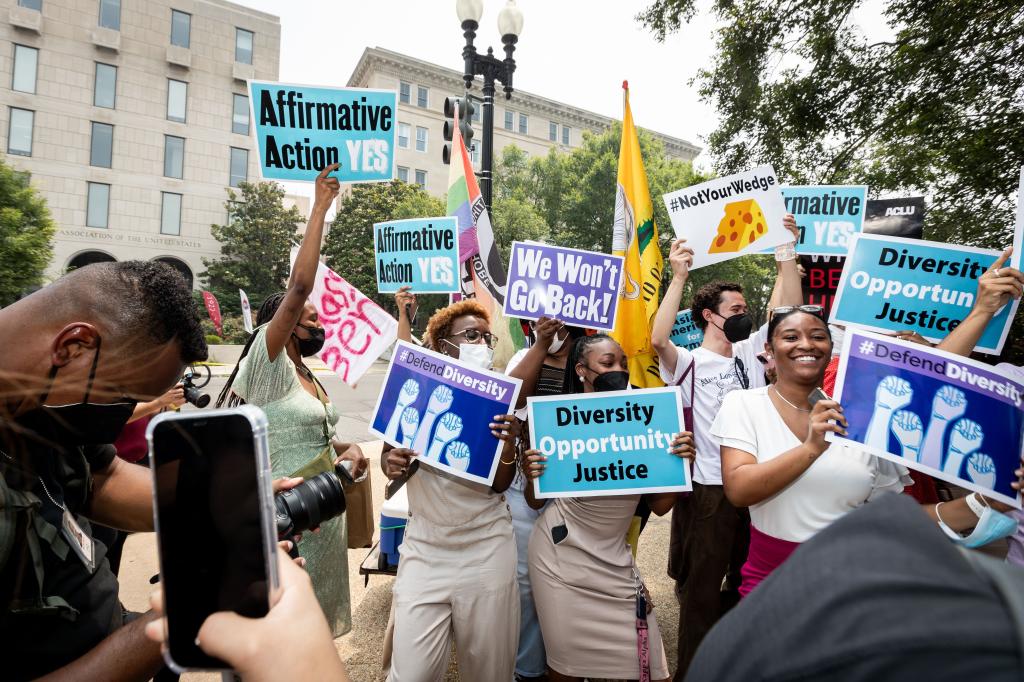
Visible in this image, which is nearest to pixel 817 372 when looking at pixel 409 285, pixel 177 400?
pixel 409 285

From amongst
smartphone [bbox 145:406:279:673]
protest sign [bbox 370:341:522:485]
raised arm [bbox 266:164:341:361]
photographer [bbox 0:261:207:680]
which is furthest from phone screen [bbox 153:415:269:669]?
raised arm [bbox 266:164:341:361]

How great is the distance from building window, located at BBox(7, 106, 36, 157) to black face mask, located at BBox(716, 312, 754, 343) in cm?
3855

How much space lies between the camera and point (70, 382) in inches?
50.1

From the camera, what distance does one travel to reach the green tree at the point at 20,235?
67.7 ft

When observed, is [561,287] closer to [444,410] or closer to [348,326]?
[444,410]

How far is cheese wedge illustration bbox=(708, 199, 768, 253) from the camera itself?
427 cm

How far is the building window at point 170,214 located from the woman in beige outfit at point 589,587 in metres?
37.3

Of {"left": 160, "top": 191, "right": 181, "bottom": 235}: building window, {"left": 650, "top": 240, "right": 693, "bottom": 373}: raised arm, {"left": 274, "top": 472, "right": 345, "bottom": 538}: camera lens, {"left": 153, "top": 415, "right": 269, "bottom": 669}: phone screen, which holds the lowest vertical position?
{"left": 274, "top": 472, "right": 345, "bottom": 538}: camera lens

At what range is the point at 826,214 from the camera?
445 cm

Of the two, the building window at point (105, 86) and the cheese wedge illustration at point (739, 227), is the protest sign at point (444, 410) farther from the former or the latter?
the building window at point (105, 86)

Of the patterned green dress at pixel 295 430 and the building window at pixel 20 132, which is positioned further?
the building window at pixel 20 132

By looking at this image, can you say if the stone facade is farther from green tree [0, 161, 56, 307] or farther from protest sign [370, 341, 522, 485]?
protest sign [370, 341, 522, 485]

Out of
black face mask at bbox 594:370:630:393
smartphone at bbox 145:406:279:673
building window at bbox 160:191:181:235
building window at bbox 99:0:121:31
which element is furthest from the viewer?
building window at bbox 160:191:181:235

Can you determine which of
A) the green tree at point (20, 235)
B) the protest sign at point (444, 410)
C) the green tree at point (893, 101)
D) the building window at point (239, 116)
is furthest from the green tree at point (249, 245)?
the protest sign at point (444, 410)
